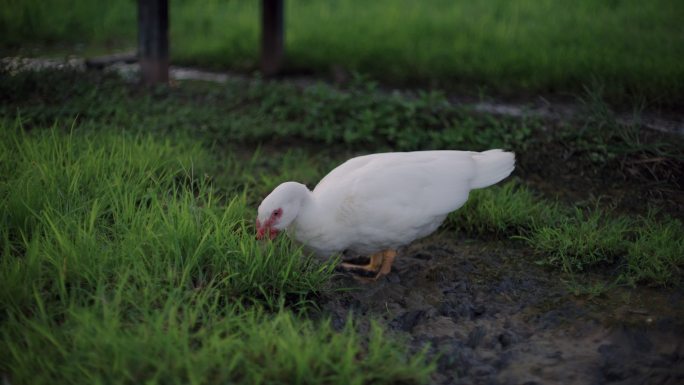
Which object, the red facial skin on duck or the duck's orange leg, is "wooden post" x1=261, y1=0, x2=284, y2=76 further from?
the red facial skin on duck

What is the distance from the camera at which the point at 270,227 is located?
9.07 ft

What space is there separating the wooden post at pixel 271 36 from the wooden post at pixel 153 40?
99cm

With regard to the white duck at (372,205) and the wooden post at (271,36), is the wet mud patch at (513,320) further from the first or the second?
the wooden post at (271,36)

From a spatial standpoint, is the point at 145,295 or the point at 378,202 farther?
the point at 378,202

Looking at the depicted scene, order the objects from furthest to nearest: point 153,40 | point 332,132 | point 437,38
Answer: point 437,38
point 153,40
point 332,132

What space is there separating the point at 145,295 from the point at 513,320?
1392 mm

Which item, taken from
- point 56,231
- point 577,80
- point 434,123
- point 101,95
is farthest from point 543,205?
point 101,95

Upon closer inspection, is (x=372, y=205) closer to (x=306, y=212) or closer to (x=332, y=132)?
(x=306, y=212)

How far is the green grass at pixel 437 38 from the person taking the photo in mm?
5270

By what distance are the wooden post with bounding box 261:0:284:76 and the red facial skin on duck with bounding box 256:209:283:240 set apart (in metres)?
3.49

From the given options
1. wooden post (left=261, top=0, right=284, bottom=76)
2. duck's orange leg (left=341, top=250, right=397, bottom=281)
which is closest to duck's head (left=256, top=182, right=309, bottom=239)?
duck's orange leg (left=341, top=250, right=397, bottom=281)

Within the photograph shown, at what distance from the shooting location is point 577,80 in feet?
16.9

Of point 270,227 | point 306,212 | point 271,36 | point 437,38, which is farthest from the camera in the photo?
point 437,38

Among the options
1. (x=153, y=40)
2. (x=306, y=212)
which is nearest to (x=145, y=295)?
(x=306, y=212)
